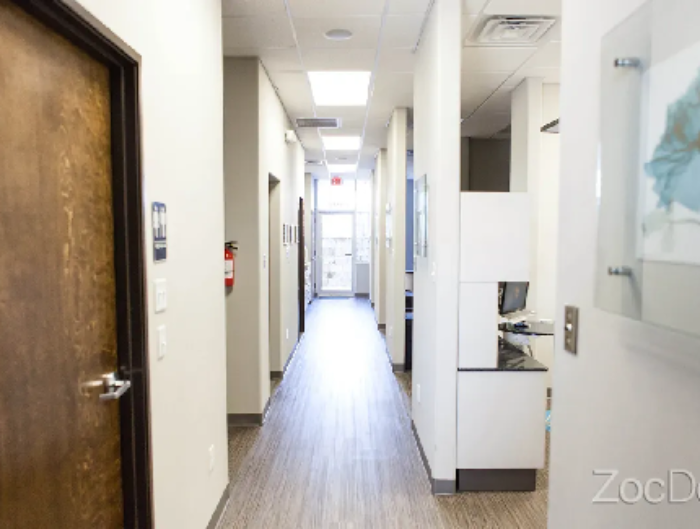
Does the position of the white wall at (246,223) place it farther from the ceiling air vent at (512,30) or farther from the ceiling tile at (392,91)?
the ceiling air vent at (512,30)

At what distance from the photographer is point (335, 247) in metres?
12.7

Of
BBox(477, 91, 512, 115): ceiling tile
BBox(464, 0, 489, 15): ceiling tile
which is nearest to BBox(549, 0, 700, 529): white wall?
BBox(464, 0, 489, 15): ceiling tile

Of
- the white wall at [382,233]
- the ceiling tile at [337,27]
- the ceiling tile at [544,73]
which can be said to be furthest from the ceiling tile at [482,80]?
the white wall at [382,233]

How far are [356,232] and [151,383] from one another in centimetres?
1094

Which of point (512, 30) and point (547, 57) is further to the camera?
point (547, 57)

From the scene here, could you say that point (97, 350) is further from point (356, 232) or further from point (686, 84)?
point (356, 232)

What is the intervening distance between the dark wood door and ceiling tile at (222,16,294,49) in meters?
1.89

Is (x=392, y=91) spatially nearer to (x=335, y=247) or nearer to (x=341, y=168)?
(x=341, y=168)

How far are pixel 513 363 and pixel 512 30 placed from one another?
2.23m

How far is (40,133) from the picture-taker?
1.26 metres

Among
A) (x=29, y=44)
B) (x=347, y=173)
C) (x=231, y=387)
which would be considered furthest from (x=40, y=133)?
(x=347, y=173)

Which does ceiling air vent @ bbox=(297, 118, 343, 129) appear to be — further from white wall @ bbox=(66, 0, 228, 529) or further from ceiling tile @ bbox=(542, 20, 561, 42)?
white wall @ bbox=(66, 0, 228, 529)

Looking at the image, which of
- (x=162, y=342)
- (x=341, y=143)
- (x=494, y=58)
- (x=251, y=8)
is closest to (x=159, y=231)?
(x=162, y=342)

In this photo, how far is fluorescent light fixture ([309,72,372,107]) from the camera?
441 cm
